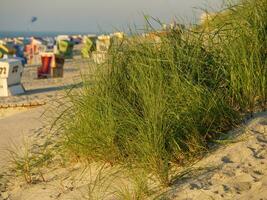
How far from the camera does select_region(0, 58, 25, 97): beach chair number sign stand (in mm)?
12672

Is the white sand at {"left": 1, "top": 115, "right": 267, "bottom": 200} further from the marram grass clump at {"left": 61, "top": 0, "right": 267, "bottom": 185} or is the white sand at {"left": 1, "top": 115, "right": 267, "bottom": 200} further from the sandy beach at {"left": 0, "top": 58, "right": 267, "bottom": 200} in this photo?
the marram grass clump at {"left": 61, "top": 0, "right": 267, "bottom": 185}

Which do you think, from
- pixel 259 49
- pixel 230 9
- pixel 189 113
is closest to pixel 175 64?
pixel 189 113

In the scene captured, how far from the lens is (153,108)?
3691mm

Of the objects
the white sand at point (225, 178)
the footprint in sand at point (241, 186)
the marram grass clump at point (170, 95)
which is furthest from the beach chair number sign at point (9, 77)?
the footprint in sand at point (241, 186)

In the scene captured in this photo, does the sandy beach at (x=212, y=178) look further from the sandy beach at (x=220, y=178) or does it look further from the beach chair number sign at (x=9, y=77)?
the beach chair number sign at (x=9, y=77)

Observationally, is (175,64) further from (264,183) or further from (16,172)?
(16,172)

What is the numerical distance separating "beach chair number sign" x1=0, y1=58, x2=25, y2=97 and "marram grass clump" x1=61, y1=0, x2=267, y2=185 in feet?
27.2

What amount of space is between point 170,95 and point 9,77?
9647 millimetres

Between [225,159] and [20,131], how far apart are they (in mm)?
4430

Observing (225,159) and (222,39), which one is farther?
(222,39)

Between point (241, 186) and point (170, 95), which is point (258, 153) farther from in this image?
point (170, 95)

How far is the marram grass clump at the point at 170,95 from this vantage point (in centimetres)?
375

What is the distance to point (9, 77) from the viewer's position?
12836 millimetres

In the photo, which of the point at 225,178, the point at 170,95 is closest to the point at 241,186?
the point at 225,178
